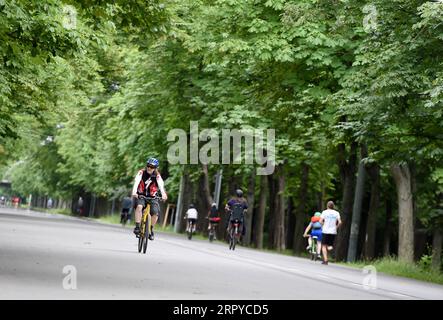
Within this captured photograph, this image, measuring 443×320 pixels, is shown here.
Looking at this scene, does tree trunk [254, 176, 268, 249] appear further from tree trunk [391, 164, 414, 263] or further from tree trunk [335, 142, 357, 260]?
tree trunk [391, 164, 414, 263]

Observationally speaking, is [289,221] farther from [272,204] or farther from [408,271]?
[408,271]

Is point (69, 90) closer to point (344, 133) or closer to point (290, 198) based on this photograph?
point (344, 133)

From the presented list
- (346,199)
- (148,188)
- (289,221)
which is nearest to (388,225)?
(289,221)

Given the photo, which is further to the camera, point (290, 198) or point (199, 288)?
point (290, 198)

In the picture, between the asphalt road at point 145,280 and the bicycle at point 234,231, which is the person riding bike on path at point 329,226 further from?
the asphalt road at point 145,280

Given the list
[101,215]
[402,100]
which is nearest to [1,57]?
[402,100]

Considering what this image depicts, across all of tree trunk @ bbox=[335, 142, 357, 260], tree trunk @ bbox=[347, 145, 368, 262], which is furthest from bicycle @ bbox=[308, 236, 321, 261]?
tree trunk @ bbox=[347, 145, 368, 262]

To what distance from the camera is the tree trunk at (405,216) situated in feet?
87.7

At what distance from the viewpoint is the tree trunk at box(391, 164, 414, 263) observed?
26719mm

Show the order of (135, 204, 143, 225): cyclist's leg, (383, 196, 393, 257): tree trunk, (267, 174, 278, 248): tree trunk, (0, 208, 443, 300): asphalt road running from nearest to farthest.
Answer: (0, 208, 443, 300): asphalt road → (135, 204, 143, 225): cyclist's leg → (267, 174, 278, 248): tree trunk → (383, 196, 393, 257): tree trunk

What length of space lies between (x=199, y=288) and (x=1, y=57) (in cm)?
592

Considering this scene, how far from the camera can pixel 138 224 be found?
18.8 metres

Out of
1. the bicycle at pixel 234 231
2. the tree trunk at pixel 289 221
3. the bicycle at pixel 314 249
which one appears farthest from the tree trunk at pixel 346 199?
the tree trunk at pixel 289 221

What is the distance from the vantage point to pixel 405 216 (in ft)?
88.3
